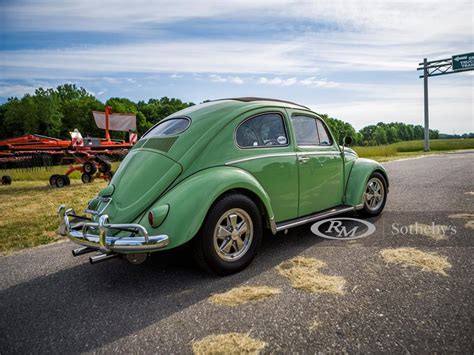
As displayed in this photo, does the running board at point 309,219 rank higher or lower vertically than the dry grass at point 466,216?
higher

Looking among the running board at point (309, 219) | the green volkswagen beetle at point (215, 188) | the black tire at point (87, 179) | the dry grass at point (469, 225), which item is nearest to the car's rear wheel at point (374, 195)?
the running board at point (309, 219)

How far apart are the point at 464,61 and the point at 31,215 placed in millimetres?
36683

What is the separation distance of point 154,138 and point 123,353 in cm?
240

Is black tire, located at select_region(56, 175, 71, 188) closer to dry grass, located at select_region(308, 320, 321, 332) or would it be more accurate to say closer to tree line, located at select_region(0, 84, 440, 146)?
dry grass, located at select_region(308, 320, 321, 332)

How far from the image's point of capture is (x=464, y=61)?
29.9 m

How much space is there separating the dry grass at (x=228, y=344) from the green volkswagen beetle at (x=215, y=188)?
93 centimetres

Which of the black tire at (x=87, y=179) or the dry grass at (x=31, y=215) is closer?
the dry grass at (x=31, y=215)

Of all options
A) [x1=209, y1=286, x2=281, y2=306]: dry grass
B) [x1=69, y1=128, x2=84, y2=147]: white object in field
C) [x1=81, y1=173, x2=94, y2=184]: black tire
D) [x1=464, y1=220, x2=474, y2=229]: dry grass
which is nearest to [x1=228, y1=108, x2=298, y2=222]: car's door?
[x1=209, y1=286, x2=281, y2=306]: dry grass

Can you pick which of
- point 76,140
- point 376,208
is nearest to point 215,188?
point 376,208

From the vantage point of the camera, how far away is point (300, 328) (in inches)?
91.0

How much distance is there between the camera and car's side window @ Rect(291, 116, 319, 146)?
14.1 ft

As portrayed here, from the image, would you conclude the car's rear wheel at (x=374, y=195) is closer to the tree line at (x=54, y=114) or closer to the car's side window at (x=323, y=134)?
the car's side window at (x=323, y=134)

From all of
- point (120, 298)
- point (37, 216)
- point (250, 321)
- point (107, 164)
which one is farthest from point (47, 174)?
point (250, 321)

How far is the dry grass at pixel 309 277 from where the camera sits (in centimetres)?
289
